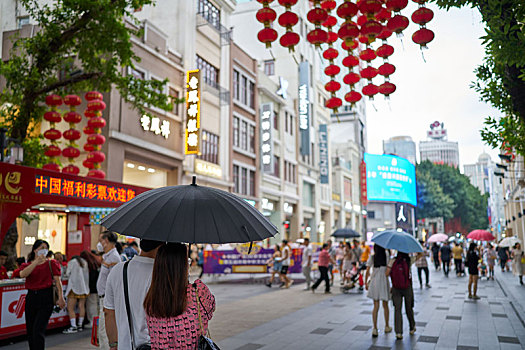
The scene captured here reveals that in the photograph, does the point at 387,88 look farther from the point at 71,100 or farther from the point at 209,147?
the point at 209,147

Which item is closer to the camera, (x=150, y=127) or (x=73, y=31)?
(x=73, y=31)

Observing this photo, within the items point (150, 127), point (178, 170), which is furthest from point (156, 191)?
point (178, 170)

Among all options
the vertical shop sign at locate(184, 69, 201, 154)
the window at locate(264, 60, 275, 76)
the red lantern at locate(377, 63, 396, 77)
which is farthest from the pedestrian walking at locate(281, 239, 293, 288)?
the window at locate(264, 60, 275, 76)

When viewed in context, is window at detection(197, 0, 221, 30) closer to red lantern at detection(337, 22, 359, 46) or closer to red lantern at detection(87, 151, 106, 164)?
red lantern at detection(87, 151, 106, 164)

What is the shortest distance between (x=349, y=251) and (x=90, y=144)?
10.7m

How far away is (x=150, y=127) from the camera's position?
2125cm

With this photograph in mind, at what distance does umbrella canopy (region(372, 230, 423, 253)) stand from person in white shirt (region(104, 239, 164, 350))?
5.88m

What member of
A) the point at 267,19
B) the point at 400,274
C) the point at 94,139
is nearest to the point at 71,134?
the point at 94,139

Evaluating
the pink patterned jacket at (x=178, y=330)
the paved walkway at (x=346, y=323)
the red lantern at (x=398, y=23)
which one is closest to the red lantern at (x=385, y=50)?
the red lantern at (x=398, y=23)

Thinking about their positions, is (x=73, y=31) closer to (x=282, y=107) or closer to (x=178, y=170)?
(x=178, y=170)

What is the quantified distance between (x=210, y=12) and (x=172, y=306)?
88.5 feet

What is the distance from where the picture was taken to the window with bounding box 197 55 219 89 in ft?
85.4

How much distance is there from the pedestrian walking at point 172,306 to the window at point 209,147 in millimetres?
22234

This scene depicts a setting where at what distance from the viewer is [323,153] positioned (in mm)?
44156
